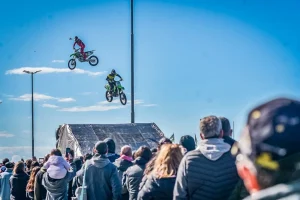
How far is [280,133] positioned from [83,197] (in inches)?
273

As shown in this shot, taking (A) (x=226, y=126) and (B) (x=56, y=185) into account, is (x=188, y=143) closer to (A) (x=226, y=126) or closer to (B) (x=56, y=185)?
(A) (x=226, y=126)

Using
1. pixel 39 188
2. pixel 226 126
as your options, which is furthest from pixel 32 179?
pixel 226 126

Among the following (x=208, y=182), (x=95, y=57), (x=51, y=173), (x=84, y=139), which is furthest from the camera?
(x=95, y=57)

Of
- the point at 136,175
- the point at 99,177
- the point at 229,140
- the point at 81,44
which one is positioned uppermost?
the point at 81,44

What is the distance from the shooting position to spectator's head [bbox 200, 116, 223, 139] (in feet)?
16.5

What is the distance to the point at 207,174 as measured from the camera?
495 cm

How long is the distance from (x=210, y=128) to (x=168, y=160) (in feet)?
2.86

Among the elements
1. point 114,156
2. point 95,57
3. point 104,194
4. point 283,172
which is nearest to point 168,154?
point 104,194

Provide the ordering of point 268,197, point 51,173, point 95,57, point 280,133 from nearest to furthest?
point 268,197 → point 280,133 → point 51,173 → point 95,57

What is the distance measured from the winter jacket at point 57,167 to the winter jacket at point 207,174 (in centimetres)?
434

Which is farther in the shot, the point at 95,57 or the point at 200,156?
the point at 95,57

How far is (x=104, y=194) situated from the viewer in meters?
8.17

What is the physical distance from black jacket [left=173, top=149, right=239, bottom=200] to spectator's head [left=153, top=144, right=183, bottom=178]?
73 centimetres

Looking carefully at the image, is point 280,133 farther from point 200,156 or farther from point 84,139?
point 84,139
